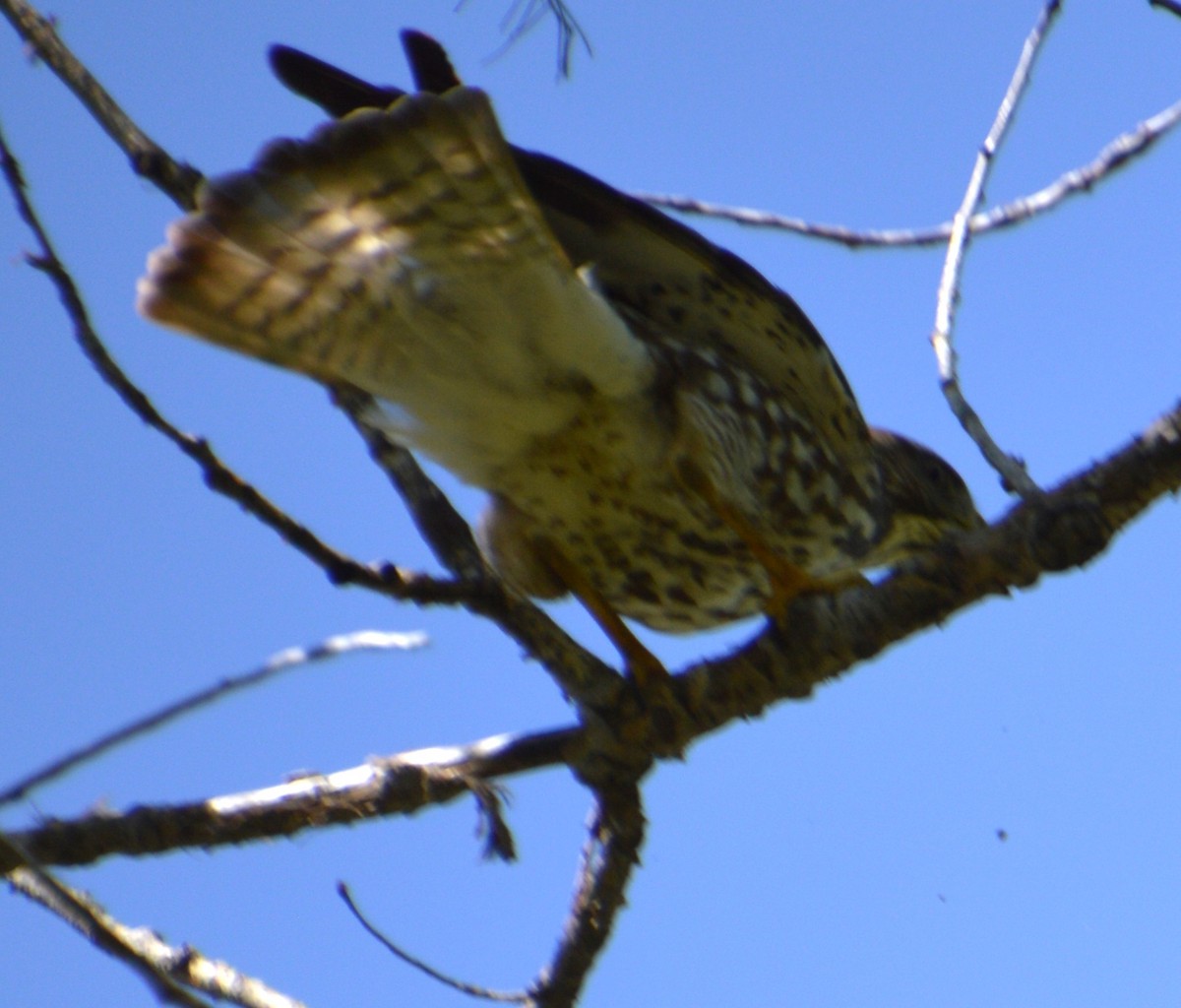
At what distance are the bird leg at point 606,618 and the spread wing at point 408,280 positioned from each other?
42cm

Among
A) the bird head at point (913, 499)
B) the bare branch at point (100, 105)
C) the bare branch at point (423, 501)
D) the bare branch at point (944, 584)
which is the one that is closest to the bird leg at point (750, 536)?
the bare branch at point (944, 584)

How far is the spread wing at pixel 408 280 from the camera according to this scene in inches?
97.8

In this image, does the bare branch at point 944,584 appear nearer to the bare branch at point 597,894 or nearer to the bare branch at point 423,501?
the bare branch at point 597,894

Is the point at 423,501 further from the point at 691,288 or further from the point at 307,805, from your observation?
the point at 691,288

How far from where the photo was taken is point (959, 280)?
103 inches

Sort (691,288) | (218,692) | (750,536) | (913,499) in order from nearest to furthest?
(218,692) < (750,536) < (691,288) < (913,499)

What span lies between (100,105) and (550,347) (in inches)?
Result: 39.8

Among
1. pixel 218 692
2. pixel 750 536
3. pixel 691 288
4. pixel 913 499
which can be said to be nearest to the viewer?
pixel 218 692

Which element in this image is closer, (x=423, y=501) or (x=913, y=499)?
(x=423, y=501)

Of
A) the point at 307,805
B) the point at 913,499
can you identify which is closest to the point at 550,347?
the point at 307,805

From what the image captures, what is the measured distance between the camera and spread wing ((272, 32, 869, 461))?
300cm

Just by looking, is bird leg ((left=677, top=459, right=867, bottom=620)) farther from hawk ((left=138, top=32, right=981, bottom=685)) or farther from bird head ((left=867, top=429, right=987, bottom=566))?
bird head ((left=867, top=429, right=987, bottom=566))

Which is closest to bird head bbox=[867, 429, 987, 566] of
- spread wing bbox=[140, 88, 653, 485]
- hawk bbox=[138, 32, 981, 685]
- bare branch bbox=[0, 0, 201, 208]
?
hawk bbox=[138, 32, 981, 685]

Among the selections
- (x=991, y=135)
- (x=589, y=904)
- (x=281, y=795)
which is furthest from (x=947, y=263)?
(x=281, y=795)
